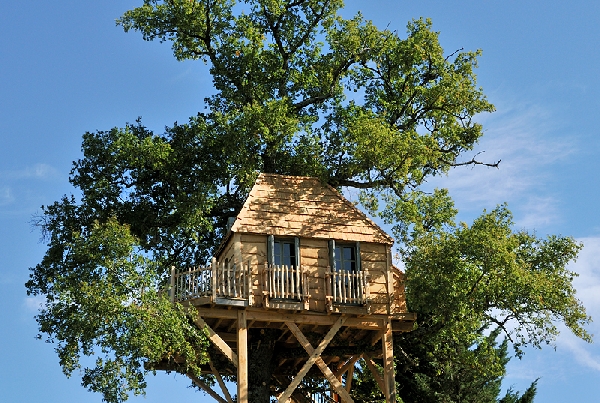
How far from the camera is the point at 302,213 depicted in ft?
93.0

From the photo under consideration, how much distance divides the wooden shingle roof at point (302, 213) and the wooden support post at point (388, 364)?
8.42ft

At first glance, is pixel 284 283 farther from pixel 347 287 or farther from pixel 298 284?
pixel 347 287

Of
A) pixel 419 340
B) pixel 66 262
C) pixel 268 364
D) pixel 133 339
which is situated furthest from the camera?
pixel 419 340

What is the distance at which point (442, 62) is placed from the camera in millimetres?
30969

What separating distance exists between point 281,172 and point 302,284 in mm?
4853

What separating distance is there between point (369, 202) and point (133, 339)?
8760mm

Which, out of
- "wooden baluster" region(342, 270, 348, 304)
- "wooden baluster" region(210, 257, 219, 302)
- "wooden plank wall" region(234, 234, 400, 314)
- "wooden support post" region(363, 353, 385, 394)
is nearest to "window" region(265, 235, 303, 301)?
"wooden plank wall" region(234, 234, 400, 314)

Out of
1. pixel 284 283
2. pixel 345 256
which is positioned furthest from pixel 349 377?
pixel 284 283

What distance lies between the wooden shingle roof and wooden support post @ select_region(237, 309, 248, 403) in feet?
8.68

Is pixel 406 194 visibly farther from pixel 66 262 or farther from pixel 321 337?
pixel 66 262

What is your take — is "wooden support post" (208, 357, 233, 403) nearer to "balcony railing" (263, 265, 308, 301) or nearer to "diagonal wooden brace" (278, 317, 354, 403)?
"diagonal wooden brace" (278, 317, 354, 403)

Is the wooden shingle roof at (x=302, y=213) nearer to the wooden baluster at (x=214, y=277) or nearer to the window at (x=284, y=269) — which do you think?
the window at (x=284, y=269)

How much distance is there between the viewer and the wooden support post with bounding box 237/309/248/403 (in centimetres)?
2567

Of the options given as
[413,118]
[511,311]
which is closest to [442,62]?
[413,118]
